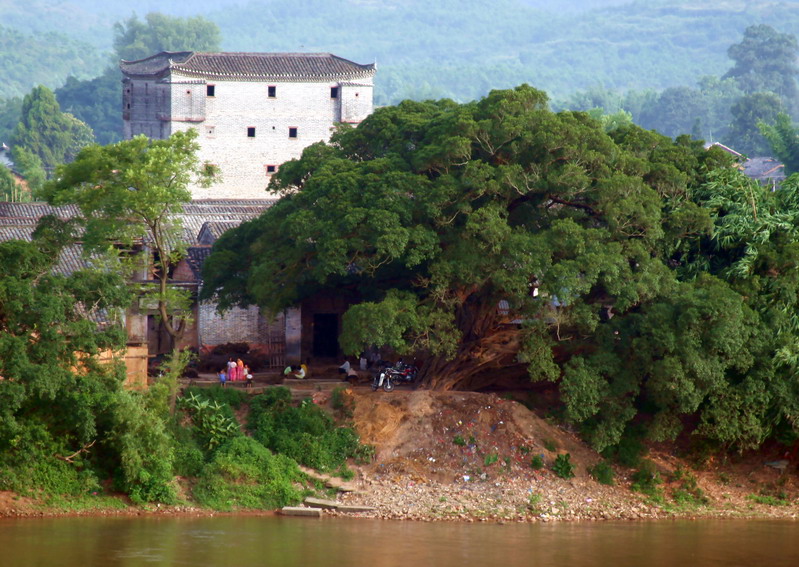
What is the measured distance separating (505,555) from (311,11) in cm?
17206

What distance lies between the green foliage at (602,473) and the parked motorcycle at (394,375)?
16.1 feet

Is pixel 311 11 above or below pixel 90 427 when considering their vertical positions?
above

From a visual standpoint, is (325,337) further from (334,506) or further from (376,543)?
(376,543)

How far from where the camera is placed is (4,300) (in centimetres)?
2566

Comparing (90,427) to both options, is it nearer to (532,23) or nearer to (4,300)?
(4,300)

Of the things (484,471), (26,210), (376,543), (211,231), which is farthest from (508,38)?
(376,543)

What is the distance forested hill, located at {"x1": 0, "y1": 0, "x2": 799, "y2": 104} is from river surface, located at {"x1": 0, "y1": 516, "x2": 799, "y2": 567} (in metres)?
113

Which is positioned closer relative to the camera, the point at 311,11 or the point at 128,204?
the point at 128,204

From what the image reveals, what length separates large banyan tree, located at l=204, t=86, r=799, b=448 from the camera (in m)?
27.8

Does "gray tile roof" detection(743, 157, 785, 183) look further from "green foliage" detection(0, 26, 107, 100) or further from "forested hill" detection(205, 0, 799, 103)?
"green foliage" detection(0, 26, 107, 100)

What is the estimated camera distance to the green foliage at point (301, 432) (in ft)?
93.4

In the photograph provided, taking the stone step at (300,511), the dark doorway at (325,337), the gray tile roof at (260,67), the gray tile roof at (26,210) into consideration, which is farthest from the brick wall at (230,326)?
the gray tile roof at (260,67)

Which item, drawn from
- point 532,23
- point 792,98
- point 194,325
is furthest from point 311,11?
point 194,325

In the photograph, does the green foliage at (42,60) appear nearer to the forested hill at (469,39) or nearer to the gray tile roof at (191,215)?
the forested hill at (469,39)
